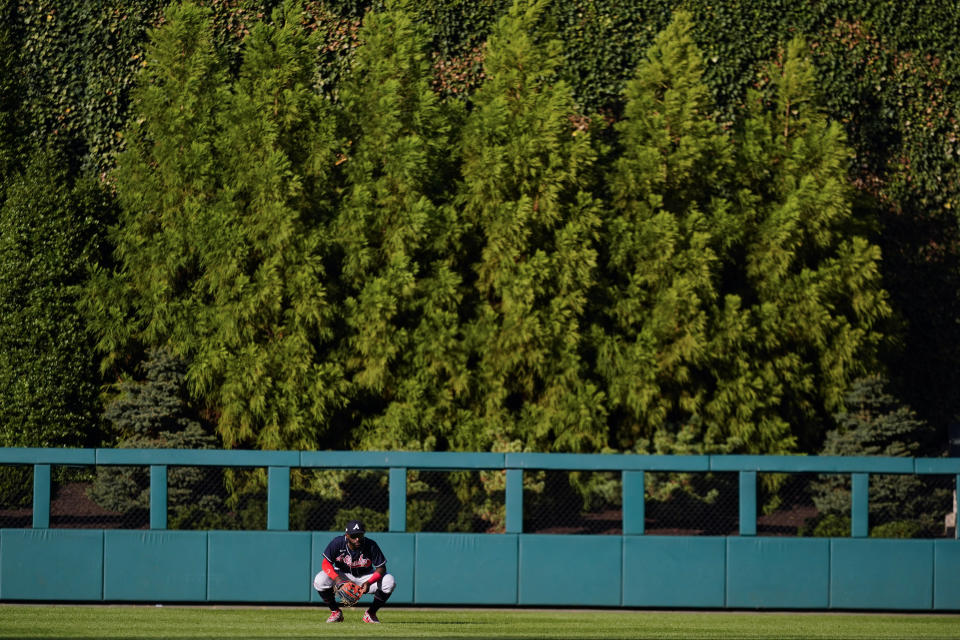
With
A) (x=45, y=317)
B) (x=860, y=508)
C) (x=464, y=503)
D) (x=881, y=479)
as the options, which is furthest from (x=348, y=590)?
(x=45, y=317)

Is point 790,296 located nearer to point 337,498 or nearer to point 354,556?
point 337,498

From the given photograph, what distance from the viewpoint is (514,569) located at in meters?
13.6

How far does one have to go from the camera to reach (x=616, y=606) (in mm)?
13680

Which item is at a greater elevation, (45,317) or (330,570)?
(45,317)

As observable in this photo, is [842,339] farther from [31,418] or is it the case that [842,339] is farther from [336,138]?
[31,418]

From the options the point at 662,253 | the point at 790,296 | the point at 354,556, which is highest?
the point at 662,253

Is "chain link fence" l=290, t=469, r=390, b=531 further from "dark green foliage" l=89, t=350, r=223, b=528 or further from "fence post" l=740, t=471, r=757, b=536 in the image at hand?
"fence post" l=740, t=471, r=757, b=536

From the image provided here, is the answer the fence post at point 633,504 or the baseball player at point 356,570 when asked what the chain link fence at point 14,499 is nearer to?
the baseball player at point 356,570

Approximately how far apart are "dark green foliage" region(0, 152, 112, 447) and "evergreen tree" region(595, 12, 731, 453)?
27.9 ft

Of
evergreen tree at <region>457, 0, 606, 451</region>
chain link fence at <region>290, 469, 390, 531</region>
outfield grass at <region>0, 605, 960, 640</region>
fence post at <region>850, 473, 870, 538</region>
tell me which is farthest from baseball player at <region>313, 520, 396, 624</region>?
fence post at <region>850, 473, 870, 538</region>

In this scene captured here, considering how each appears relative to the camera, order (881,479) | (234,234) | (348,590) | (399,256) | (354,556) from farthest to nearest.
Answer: (234,234), (399,256), (881,479), (354,556), (348,590)

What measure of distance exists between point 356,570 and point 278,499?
A: 231cm

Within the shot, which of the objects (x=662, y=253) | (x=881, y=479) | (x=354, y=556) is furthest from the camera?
(x=662, y=253)

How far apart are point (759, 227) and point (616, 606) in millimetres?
7684
